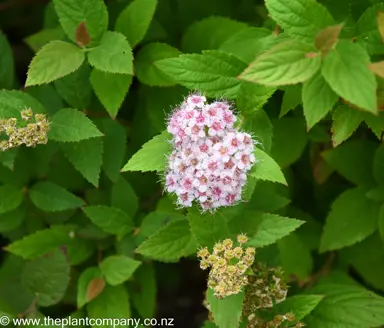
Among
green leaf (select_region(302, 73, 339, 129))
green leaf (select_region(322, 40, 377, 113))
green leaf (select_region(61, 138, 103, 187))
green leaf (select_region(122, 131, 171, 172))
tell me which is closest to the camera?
green leaf (select_region(322, 40, 377, 113))

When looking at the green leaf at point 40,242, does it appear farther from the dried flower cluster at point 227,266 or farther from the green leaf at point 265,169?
the green leaf at point 265,169

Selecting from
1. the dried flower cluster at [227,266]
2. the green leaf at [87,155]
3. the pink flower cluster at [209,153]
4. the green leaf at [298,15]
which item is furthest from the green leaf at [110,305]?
the green leaf at [298,15]

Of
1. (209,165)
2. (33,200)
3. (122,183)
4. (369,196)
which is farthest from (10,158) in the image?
(369,196)

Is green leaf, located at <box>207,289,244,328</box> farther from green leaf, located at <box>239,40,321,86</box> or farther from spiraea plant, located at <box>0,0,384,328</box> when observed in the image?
green leaf, located at <box>239,40,321,86</box>

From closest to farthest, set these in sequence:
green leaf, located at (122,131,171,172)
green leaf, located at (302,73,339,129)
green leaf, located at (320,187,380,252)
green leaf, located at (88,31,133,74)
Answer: green leaf, located at (302,73,339,129) < green leaf, located at (122,131,171,172) < green leaf, located at (88,31,133,74) < green leaf, located at (320,187,380,252)

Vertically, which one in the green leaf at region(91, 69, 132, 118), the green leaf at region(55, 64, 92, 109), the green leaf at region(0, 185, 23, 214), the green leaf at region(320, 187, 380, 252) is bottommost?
the green leaf at region(0, 185, 23, 214)

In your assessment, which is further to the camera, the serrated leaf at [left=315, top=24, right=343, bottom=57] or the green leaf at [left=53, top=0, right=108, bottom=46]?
the green leaf at [left=53, top=0, right=108, bottom=46]

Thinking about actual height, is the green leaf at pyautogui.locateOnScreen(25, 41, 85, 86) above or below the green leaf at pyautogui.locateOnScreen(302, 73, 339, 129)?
below

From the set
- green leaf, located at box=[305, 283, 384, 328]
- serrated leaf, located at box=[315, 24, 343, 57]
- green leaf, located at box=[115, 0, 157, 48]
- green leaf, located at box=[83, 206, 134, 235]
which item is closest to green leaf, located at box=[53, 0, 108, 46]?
green leaf, located at box=[115, 0, 157, 48]
